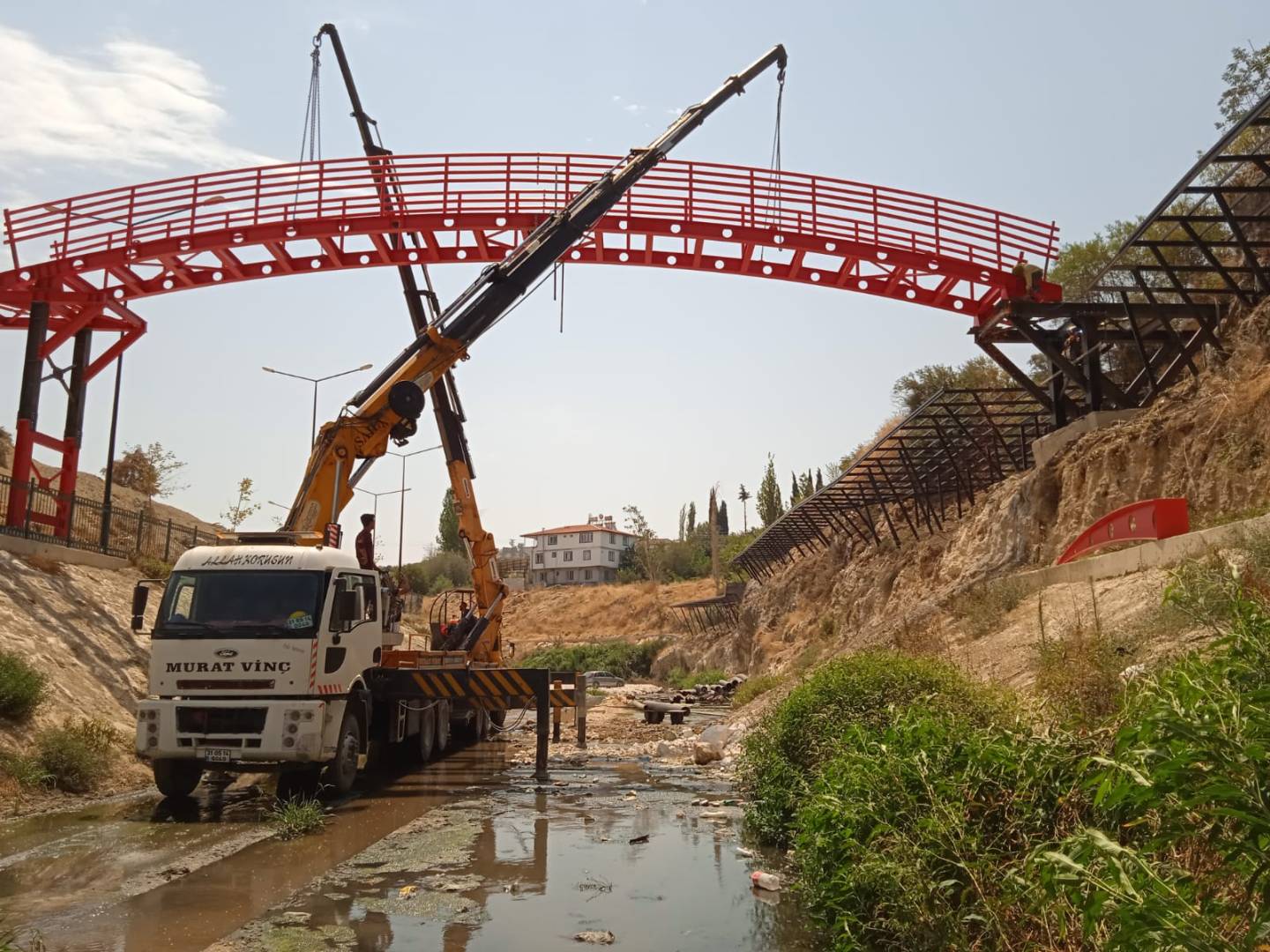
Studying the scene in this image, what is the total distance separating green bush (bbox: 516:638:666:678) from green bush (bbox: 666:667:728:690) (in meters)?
5.31

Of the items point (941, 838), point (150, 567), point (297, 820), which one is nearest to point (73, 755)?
point (297, 820)

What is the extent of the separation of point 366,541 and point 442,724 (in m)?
4.07

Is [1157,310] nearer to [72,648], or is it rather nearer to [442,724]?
[442,724]

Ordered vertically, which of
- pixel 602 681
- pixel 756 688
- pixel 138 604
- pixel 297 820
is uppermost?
pixel 138 604

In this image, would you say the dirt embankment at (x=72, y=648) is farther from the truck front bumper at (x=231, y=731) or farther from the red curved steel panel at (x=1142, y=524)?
the red curved steel panel at (x=1142, y=524)

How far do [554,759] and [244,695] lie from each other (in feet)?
22.9

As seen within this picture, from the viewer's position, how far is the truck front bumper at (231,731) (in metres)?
11.6

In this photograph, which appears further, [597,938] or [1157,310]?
[1157,310]

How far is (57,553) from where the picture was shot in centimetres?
1952

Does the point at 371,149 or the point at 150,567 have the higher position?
the point at 371,149

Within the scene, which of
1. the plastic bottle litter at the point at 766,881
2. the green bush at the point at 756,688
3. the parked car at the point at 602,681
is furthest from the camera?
the parked car at the point at 602,681

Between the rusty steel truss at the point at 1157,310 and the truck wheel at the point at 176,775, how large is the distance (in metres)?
16.1

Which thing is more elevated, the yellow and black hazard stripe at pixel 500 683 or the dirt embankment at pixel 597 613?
A: the dirt embankment at pixel 597 613

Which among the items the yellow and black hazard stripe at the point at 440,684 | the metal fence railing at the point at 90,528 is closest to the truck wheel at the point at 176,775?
the yellow and black hazard stripe at the point at 440,684
